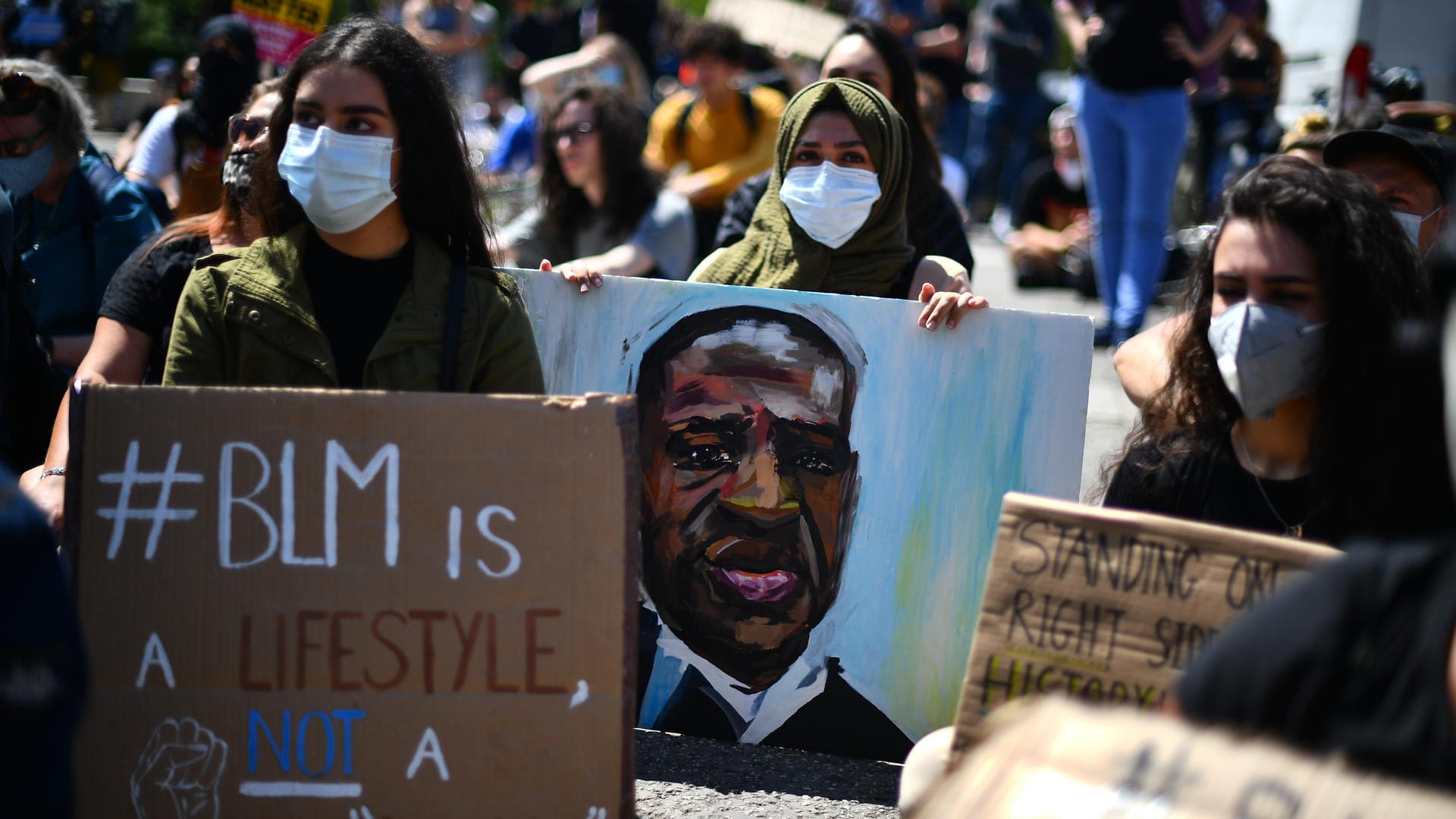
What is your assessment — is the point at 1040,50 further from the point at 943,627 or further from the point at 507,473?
the point at 507,473

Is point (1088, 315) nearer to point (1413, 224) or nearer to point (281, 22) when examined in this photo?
point (1413, 224)

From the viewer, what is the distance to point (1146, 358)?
3.14 meters

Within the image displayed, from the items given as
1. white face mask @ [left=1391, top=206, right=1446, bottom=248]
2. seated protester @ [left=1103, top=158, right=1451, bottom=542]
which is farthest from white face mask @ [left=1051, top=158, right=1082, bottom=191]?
seated protester @ [left=1103, top=158, right=1451, bottom=542]

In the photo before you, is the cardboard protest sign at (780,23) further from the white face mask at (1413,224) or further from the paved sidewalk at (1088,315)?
the white face mask at (1413,224)

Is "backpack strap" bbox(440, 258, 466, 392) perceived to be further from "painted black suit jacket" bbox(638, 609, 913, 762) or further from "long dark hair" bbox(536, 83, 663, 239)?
"long dark hair" bbox(536, 83, 663, 239)

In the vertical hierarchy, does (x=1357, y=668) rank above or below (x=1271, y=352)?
below

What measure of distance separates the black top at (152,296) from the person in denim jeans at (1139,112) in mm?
4758

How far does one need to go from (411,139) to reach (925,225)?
200cm

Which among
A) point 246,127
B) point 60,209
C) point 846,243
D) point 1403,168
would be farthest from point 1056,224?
point 246,127

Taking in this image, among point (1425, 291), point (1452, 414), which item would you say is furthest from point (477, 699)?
point (1425, 291)

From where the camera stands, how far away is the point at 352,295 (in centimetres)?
277

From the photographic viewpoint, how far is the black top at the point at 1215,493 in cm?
248

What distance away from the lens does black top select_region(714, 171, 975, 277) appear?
4.30 m

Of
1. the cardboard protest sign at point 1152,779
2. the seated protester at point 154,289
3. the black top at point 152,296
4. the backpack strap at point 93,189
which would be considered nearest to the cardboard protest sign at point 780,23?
the backpack strap at point 93,189
